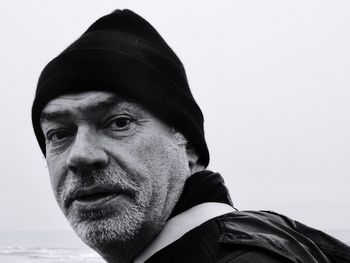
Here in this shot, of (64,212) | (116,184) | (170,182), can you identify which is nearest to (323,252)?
(170,182)

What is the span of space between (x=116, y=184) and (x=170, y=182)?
0.79ft

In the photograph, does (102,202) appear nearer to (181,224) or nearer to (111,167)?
(111,167)

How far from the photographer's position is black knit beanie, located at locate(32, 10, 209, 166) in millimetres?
2207

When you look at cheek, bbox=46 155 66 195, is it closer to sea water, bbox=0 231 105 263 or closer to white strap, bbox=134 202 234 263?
white strap, bbox=134 202 234 263

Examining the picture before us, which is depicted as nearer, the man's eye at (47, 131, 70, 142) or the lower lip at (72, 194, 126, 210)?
the lower lip at (72, 194, 126, 210)

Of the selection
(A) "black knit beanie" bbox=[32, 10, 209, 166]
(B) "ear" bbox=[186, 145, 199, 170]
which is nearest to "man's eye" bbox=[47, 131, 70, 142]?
(A) "black knit beanie" bbox=[32, 10, 209, 166]

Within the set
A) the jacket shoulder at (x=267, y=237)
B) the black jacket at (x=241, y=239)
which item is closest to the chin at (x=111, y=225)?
the black jacket at (x=241, y=239)

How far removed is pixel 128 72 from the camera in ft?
7.27

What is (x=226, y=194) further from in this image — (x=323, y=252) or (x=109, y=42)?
(x=109, y=42)

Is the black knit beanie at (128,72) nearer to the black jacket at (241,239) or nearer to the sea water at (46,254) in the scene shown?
the black jacket at (241,239)

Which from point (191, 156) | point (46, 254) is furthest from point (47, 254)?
point (191, 156)

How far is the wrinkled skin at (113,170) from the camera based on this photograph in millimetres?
2102

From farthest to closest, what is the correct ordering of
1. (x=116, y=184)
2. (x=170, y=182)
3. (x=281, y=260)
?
1. (x=170, y=182)
2. (x=116, y=184)
3. (x=281, y=260)

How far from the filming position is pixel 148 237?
2.15m
